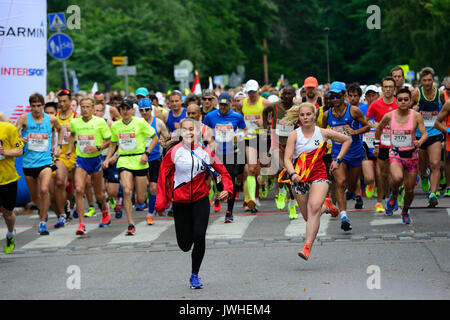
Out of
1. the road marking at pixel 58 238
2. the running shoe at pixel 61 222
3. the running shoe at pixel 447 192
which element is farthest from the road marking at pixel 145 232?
the running shoe at pixel 447 192

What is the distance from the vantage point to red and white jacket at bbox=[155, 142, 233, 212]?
991 centimetres

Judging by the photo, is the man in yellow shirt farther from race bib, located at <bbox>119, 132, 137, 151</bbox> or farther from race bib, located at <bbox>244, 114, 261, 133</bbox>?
race bib, located at <bbox>244, 114, 261, 133</bbox>

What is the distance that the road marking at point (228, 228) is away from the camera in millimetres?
13980

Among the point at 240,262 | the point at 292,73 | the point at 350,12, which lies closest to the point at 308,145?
the point at 240,262

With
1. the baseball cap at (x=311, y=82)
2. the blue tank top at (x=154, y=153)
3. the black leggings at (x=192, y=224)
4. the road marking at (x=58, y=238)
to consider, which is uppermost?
the baseball cap at (x=311, y=82)

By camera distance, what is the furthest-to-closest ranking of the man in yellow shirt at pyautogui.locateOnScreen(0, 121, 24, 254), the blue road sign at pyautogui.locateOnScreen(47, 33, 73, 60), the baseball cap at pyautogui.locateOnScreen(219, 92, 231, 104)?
the blue road sign at pyautogui.locateOnScreen(47, 33, 73, 60) → the baseball cap at pyautogui.locateOnScreen(219, 92, 231, 104) → the man in yellow shirt at pyautogui.locateOnScreen(0, 121, 24, 254)

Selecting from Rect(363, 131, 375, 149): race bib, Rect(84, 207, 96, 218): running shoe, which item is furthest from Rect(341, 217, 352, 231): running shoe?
Rect(84, 207, 96, 218): running shoe

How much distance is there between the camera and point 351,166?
14.6m

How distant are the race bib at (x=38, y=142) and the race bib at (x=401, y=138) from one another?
511 centimetres

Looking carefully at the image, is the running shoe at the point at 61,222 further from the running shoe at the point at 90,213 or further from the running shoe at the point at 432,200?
the running shoe at the point at 432,200

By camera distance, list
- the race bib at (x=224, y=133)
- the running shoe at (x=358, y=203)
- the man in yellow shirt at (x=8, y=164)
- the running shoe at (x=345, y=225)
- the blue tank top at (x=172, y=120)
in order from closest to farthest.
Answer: the man in yellow shirt at (x=8, y=164)
the running shoe at (x=345, y=225)
the race bib at (x=224, y=133)
the running shoe at (x=358, y=203)
the blue tank top at (x=172, y=120)

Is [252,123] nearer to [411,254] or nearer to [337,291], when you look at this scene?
[411,254]

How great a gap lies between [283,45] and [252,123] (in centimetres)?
5999

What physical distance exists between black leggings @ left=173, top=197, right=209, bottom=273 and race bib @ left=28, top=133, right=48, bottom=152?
5.18m
